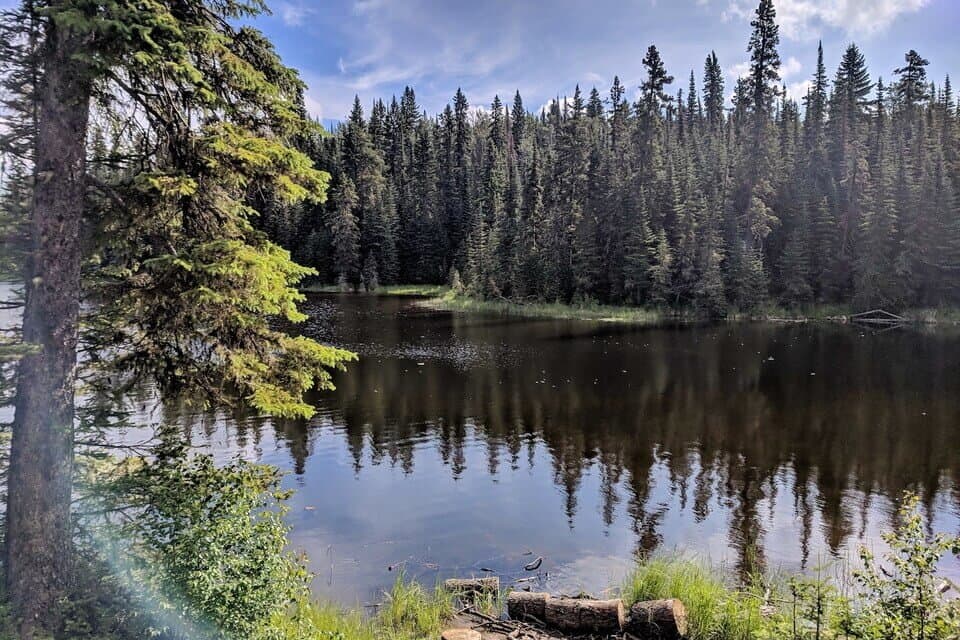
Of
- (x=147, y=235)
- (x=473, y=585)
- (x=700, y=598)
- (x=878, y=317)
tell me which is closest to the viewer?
(x=147, y=235)

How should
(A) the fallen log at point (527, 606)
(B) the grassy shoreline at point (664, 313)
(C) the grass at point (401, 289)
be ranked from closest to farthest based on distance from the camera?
(A) the fallen log at point (527, 606) → (B) the grassy shoreline at point (664, 313) → (C) the grass at point (401, 289)

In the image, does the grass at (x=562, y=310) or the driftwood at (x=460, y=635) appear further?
the grass at (x=562, y=310)

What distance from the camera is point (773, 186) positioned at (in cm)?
6000

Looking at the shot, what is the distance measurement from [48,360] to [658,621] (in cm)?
774

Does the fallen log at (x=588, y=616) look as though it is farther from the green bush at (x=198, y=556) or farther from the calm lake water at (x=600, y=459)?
the green bush at (x=198, y=556)

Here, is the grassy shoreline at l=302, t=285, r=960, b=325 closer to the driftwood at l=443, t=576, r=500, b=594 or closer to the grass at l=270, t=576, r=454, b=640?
the driftwood at l=443, t=576, r=500, b=594

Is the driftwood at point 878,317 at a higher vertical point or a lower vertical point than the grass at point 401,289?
lower

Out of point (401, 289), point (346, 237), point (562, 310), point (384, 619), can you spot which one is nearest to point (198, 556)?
point (384, 619)

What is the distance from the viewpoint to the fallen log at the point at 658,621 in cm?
786

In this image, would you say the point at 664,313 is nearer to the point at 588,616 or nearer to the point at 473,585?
the point at 473,585

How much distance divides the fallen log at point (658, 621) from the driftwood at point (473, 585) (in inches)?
87.6

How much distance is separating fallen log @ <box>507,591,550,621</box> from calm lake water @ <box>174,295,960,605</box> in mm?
1607

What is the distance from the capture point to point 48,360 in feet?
20.0

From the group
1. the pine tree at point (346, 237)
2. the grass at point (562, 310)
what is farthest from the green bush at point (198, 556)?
the pine tree at point (346, 237)
